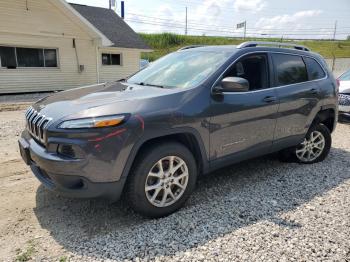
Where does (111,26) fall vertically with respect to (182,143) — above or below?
above

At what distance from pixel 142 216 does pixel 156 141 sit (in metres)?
0.82

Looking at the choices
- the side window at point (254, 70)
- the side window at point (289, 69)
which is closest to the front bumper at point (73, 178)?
the side window at point (254, 70)

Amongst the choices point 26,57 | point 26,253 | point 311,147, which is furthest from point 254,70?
point 26,57

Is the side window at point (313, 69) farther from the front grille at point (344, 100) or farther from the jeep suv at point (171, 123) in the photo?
the front grille at point (344, 100)

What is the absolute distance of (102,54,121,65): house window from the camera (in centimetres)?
1844

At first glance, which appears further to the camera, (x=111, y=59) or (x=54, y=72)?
(x=111, y=59)

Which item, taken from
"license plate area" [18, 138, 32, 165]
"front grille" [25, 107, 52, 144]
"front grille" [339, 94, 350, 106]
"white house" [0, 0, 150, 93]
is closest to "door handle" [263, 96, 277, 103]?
"front grille" [25, 107, 52, 144]

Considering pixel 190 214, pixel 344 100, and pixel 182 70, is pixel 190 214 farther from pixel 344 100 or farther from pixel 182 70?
pixel 344 100

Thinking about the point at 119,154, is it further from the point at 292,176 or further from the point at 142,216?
the point at 292,176

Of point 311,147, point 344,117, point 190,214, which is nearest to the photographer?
point 190,214

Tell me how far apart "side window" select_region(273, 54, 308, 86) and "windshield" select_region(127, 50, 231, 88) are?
92cm

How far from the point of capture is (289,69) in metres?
4.59

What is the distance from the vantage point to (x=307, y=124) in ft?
15.9

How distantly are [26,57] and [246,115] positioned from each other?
13.8 m
